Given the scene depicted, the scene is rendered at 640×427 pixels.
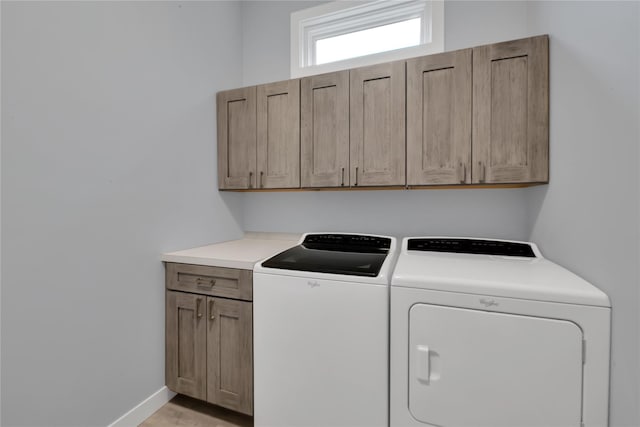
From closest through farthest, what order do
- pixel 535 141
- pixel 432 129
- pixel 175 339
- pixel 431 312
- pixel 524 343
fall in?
pixel 524 343, pixel 431 312, pixel 535 141, pixel 432 129, pixel 175 339

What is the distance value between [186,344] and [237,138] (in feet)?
4.73

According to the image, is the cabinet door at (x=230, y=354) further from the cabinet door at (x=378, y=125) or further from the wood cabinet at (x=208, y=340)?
the cabinet door at (x=378, y=125)

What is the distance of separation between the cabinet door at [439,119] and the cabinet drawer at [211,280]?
1.12m

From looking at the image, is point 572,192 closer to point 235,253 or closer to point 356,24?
point 235,253

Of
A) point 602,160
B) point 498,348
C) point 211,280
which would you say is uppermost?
point 602,160

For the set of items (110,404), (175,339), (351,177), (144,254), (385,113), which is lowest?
(110,404)

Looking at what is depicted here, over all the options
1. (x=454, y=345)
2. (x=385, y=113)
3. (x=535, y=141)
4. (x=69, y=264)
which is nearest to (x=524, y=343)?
(x=454, y=345)

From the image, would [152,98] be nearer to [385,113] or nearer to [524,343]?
[385,113]

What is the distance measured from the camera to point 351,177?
1784 millimetres

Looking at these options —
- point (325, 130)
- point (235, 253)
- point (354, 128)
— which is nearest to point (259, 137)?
point (325, 130)

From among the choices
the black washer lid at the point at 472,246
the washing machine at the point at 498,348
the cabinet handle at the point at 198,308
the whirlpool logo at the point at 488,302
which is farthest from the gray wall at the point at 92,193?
the whirlpool logo at the point at 488,302

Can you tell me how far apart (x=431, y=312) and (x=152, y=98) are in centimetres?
189

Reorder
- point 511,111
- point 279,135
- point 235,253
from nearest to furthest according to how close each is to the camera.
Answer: point 511,111, point 235,253, point 279,135

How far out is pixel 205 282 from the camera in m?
1.64
